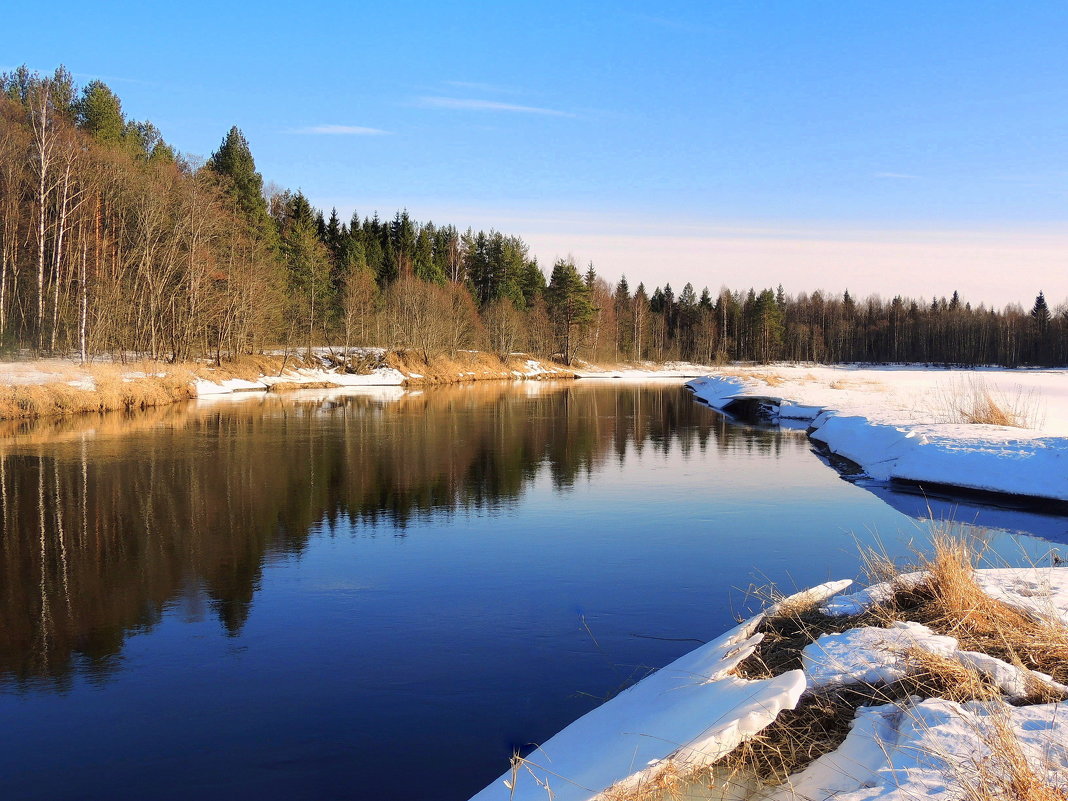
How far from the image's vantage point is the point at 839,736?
4.46 meters

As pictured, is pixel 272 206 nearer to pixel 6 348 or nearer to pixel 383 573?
pixel 6 348

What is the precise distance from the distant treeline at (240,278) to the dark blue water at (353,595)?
22.8 m

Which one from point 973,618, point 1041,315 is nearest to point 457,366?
point 973,618

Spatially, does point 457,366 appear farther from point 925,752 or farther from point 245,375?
point 925,752

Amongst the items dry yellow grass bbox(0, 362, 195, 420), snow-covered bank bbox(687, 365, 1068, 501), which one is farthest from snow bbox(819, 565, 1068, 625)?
dry yellow grass bbox(0, 362, 195, 420)

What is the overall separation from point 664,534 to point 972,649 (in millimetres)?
5973

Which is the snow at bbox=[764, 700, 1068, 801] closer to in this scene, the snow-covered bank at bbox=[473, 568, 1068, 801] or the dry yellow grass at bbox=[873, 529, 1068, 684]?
the snow-covered bank at bbox=[473, 568, 1068, 801]

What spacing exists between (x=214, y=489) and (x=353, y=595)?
671 cm

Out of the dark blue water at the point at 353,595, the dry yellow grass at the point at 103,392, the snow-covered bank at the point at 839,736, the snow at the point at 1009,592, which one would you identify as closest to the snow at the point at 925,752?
the snow-covered bank at the point at 839,736

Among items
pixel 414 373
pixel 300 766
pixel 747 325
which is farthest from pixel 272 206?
pixel 300 766

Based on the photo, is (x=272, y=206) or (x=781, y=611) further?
(x=272, y=206)

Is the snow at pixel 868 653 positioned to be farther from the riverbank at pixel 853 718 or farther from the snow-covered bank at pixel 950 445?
the snow-covered bank at pixel 950 445

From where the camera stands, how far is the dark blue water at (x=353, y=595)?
496 cm

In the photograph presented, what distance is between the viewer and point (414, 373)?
5691 centimetres
